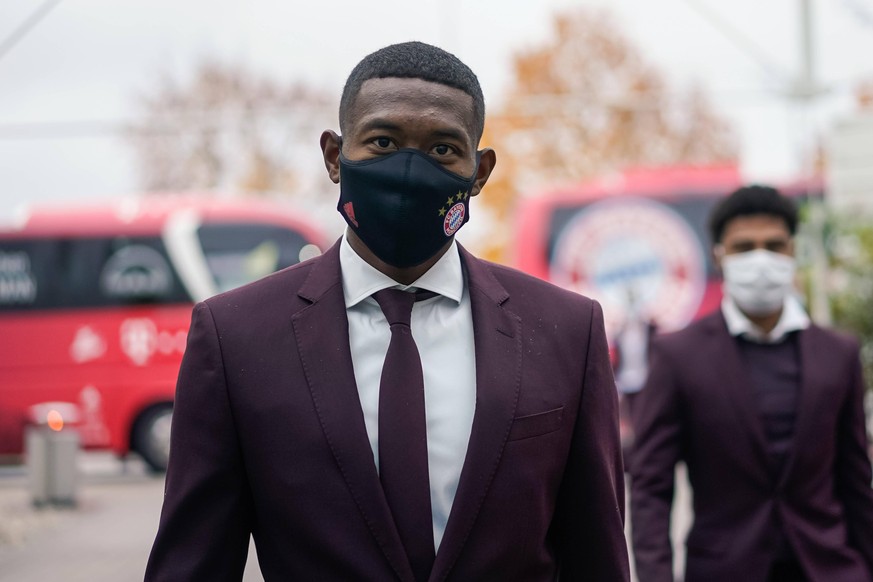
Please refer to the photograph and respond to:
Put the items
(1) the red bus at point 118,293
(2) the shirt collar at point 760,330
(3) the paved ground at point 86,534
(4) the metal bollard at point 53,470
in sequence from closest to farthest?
(2) the shirt collar at point 760,330 < (3) the paved ground at point 86,534 < (4) the metal bollard at point 53,470 < (1) the red bus at point 118,293

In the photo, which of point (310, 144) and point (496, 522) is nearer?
point (496, 522)

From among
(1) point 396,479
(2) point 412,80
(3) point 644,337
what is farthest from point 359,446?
(3) point 644,337

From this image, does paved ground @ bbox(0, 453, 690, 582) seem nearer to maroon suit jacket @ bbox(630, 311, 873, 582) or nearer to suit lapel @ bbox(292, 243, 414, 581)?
maroon suit jacket @ bbox(630, 311, 873, 582)

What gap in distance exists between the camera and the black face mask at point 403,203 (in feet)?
7.32

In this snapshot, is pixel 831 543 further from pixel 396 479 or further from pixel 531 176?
pixel 531 176

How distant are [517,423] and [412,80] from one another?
640mm

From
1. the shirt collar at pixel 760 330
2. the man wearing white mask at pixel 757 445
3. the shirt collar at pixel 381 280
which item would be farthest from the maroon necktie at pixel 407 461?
the shirt collar at pixel 760 330

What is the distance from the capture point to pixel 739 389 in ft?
12.1

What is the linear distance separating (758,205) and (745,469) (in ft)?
3.02

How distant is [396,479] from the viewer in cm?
214

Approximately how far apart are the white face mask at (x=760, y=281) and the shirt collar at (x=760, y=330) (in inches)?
1.0

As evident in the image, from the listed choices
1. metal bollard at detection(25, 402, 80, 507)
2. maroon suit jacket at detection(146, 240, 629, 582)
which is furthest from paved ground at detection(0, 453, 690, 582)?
maroon suit jacket at detection(146, 240, 629, 582)

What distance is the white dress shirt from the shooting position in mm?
2188

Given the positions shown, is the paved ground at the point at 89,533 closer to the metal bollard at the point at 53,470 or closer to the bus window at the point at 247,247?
the metal bollard at the point at 53,470
